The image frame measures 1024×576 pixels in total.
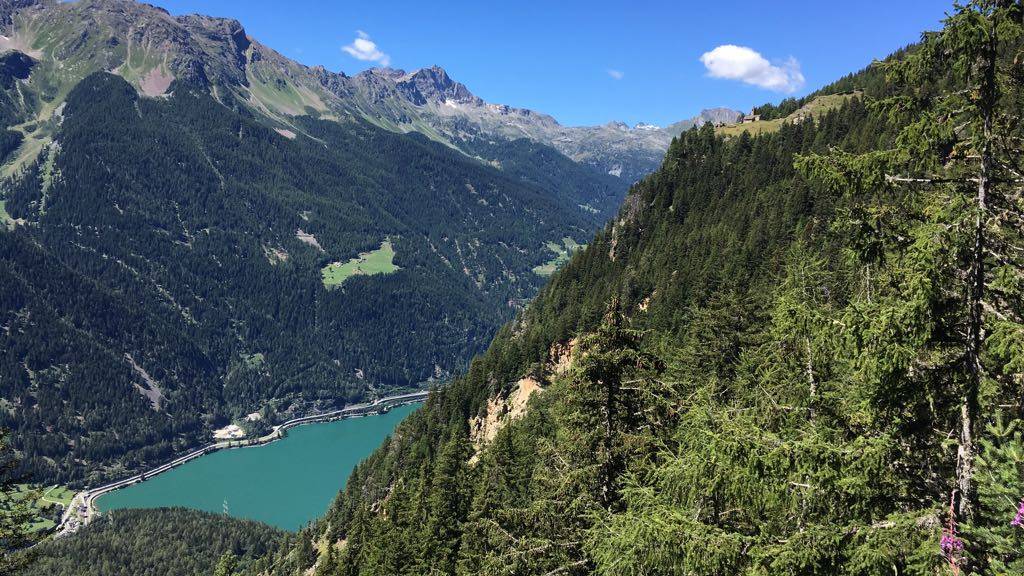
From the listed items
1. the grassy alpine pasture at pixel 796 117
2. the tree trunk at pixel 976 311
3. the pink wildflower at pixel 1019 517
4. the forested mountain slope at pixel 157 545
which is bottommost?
the forested mountain slope at pixel 157 545

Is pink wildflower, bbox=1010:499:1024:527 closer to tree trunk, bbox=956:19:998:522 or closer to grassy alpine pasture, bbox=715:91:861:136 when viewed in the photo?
tree trunk, bbox=956:19:998:522

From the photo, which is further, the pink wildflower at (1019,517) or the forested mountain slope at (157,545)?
the forested mountain slope at (157,545)

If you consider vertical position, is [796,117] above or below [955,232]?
above

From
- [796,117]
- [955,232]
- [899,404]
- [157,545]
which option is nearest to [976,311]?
[955,232]

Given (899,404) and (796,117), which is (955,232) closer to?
(899,404)

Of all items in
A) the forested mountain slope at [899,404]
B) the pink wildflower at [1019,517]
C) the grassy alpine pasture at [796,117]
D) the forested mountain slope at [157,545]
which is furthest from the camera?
the forested mountain slope at [157,545]

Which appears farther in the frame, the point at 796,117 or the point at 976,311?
the point at 796,117

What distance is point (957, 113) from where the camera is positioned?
8.16 m

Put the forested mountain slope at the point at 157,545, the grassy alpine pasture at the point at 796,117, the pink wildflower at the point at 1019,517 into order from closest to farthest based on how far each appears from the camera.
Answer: the pink wildflower at the point at 1019,517 → the grassy alpine pasture at the point at 796,117 → the forested mountain slope at the point at 157,545

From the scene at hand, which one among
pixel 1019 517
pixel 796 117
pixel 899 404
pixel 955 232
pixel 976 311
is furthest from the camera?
pixel 796 117

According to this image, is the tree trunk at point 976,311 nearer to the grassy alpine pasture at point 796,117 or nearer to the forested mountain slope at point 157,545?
the grassy alpine pasture at point 796,117

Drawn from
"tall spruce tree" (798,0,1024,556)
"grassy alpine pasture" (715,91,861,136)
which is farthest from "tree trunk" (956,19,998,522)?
A: "grassy alpine pasture" (715,91,861,136)

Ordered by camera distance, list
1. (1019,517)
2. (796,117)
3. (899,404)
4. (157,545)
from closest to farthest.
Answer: (1019,517) < (899,404) < (796,117) < (157,545)

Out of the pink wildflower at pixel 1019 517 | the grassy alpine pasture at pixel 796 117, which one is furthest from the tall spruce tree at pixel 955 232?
the grassy alpine pasture at pixel 796 117
